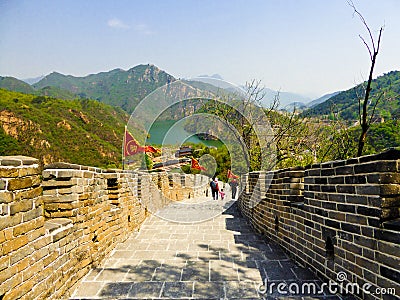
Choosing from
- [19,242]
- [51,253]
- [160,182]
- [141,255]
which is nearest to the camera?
[19,242]

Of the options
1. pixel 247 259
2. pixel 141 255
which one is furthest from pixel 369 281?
pixel 141 255

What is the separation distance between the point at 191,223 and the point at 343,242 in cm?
504

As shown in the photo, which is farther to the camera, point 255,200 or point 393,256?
point 255,200

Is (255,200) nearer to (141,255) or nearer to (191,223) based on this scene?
(191,223)

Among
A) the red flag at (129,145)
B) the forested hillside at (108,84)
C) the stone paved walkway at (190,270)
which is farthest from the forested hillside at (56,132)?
the stone paved walkway at (190,270)

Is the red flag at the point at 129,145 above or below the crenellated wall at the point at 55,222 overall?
above

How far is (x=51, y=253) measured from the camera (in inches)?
107

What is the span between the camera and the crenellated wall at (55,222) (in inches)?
85.0

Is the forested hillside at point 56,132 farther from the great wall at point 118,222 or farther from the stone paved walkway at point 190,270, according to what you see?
the great wall at point 118,222

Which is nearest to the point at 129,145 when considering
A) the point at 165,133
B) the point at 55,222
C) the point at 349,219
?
the point at 165,133

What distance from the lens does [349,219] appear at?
2.63 meters
